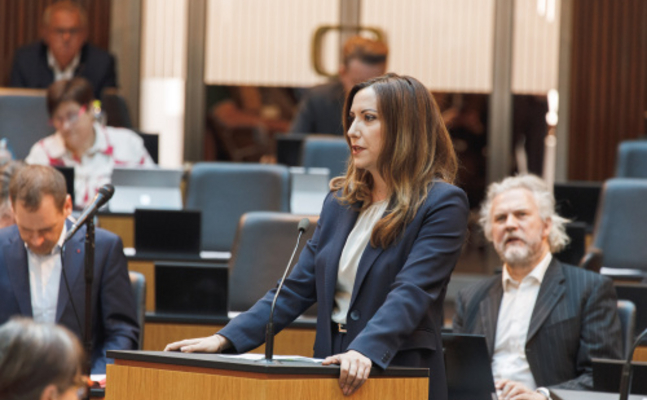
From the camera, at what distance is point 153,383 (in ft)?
7.64

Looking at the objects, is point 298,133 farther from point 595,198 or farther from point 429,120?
point 429,120

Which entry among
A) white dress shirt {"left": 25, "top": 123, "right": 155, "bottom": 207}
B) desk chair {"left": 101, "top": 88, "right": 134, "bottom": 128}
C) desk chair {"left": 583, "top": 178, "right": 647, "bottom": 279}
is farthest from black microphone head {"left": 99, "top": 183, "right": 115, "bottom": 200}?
desk chair {"left": 101, "top": 88, "right": 134, "bottom": 128}

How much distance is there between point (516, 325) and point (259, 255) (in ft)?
3.52

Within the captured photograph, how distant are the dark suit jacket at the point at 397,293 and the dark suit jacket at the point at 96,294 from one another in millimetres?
1004

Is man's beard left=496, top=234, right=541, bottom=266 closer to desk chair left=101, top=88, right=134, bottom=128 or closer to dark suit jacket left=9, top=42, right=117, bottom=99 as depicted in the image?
desk chair left=101, top=88, right=134, bottom=128

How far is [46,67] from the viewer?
7023 mm

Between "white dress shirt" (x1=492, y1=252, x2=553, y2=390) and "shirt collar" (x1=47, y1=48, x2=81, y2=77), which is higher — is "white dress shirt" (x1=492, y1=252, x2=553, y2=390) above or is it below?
below

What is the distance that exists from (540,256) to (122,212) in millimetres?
2099

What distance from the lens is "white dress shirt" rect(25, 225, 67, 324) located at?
3590mm

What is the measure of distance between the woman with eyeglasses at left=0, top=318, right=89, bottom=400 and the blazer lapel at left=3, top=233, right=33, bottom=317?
2.01m

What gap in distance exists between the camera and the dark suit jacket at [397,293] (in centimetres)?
242

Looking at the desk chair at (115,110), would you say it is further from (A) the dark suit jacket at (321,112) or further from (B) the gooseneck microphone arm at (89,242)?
(B) the gooseneck microphone arm at (89,242)

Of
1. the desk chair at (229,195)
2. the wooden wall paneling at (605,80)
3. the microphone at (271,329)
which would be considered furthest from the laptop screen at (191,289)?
the wooden wall paneling at (605,80)

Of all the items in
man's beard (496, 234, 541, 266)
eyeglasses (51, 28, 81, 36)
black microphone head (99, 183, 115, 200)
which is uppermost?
eyeglasses (51, 28, 81, 36)
